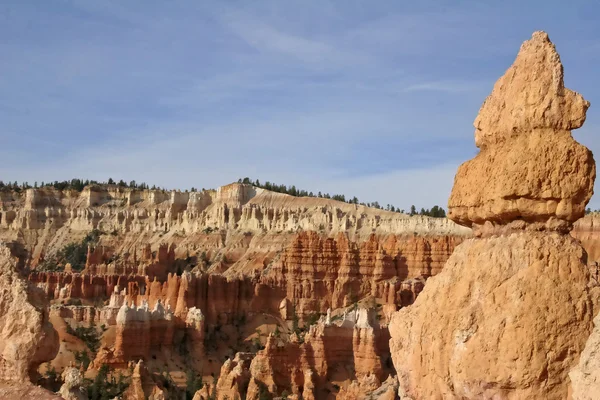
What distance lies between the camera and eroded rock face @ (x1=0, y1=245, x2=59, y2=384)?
11.7 metres

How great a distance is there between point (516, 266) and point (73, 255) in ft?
348

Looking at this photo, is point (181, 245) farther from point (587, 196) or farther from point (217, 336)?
point (587, 196)

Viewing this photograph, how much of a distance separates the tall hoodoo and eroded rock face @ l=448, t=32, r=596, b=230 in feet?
0.04

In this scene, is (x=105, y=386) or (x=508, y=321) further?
(x=105, y=386)

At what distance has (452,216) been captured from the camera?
35.0ft

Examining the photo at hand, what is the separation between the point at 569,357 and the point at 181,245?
97.3m

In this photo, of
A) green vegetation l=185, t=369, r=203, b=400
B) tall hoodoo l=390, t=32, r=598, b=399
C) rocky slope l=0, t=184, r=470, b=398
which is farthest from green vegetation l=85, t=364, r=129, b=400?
tall hoodoo l=390, t=32, r=598, b=399

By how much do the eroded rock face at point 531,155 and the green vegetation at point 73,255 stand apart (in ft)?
324

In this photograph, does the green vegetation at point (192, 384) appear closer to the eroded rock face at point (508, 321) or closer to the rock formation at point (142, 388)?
the rock formation at point (142, 388)

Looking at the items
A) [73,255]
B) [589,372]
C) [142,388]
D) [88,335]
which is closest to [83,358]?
[88,335]

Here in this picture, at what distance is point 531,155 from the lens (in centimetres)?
942

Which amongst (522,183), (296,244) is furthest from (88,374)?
(522,183)

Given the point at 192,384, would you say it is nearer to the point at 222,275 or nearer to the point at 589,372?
the point at 222,275

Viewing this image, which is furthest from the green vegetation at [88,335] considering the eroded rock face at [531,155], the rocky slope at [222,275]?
the eroded rock face at [531,155]
